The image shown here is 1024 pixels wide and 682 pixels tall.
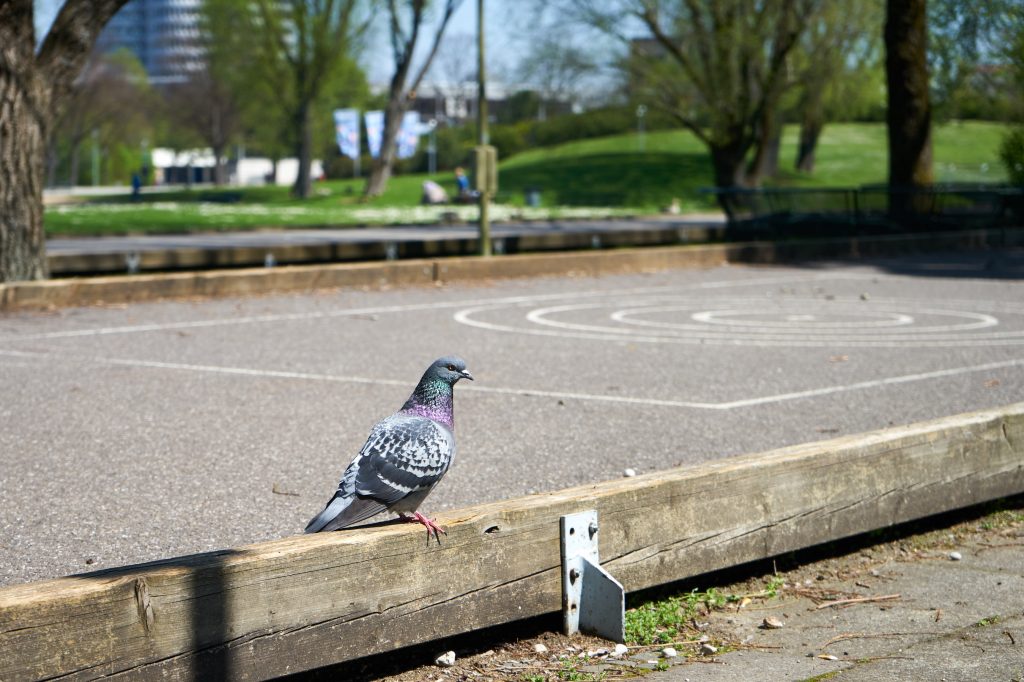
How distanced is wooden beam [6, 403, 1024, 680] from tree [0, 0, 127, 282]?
1156 cm

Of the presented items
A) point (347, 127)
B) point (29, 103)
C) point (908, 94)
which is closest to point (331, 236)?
point (908, 94)

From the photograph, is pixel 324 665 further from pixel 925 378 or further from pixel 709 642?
pixel 925 378

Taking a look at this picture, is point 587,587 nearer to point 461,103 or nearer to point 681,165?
point 681,165

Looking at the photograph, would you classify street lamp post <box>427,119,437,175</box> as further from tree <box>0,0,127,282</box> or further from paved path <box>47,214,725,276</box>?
tree <box>0,0,127,282</box>

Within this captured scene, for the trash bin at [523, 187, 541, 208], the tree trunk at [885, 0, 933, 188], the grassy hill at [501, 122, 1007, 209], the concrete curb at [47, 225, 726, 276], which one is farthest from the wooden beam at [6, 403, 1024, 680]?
the trash bin at [523, 187, 541, 208]

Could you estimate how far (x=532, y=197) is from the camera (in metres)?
48.1

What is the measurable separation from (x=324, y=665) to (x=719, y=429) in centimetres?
437

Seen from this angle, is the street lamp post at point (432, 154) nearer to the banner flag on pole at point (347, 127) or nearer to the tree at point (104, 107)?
the banner flag on pole at point (347, 127)

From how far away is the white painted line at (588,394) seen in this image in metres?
8.62

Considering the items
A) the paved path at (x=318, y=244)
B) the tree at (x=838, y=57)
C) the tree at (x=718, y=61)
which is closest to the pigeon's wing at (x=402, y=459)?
the paved path at (x=318, y=244)

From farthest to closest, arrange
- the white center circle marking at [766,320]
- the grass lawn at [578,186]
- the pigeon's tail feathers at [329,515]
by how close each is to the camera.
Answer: the grass lawn at [578,186], the white center circle marking at [766,320], the pigeon's tail feathers at [329,515]

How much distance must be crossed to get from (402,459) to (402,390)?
5.12m

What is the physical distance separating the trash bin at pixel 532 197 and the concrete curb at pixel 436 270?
2327 centimetres

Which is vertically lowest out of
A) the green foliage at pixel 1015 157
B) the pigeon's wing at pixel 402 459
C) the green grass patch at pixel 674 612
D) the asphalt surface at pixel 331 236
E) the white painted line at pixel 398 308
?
the green grass patch at pixel 674 612
